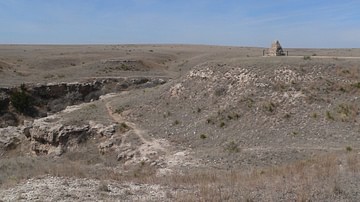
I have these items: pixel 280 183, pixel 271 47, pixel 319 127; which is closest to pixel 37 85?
pixel 271 47

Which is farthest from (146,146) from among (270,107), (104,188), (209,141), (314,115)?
(104,188)

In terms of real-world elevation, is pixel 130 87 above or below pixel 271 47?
below

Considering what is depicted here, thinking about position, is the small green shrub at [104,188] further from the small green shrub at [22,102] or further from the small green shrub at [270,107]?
the small green shrub at [22,102]

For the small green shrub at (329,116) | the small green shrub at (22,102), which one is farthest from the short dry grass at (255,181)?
the small green shrub at (22,102)

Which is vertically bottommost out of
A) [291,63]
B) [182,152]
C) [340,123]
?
[182,152]

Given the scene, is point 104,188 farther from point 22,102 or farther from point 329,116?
point 22,102

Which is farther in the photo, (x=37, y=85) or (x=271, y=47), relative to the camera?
(x=37, y=85)

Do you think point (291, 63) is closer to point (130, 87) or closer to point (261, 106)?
point (261, 106)

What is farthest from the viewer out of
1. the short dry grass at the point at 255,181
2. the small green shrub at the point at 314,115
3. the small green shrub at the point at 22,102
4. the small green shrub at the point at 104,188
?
the small green shrub at the point at 22,102

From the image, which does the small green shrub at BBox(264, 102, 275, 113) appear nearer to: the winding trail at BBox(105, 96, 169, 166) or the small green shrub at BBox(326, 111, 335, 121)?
the small green shrub at BBox(326, 111, 335, 121)

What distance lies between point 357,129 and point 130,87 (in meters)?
26.2

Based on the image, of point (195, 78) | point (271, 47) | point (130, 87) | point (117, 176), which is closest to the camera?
point (117, 176)

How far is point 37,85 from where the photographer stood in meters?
42.5

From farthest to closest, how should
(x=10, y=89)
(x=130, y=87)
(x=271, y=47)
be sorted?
(x=130, y=87) → (x=10, y=89) → (x=271, y=47)
